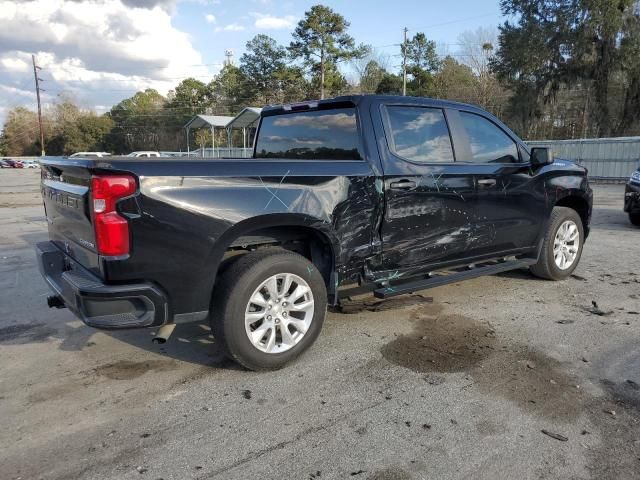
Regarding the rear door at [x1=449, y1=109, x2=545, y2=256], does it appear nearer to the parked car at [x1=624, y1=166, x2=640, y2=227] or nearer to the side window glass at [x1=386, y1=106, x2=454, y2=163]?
the side window glass at [x1=386, y1=106, x2=454, y2=163]

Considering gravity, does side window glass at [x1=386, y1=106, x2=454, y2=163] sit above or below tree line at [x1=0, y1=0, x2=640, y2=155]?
below

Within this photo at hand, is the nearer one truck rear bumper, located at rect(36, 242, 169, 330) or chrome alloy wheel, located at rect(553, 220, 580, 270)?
truck rear bumper, located at rect(36, 242, 169, 330)

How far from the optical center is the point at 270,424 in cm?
294

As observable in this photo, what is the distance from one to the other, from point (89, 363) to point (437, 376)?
2.58m

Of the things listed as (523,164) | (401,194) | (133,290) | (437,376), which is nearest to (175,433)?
(133,290)

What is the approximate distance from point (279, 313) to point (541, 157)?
3281 millimetres

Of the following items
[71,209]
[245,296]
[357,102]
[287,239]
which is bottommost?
[245,296]

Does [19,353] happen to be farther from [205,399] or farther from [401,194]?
[401,194]

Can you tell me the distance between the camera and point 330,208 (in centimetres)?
370

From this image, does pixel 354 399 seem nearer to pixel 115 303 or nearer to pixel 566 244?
pixel 115 303

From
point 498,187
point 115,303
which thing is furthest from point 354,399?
point 498,187

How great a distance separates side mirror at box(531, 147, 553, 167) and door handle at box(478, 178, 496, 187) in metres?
0.69

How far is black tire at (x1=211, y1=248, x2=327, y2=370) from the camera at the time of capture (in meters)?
3.32

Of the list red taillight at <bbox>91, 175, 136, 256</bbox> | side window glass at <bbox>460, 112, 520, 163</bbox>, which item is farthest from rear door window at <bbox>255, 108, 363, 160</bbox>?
red taillight at <bbox>91, 175, 136, 256</bbox>
